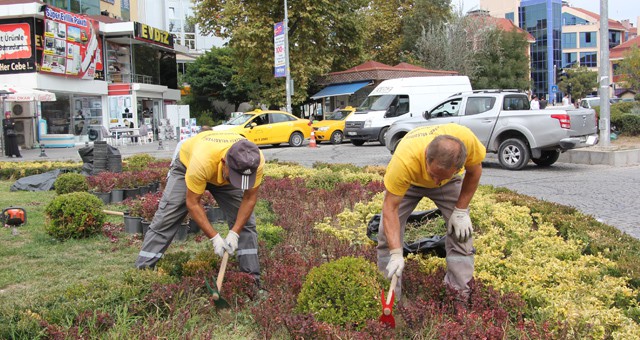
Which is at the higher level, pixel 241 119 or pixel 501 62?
pixel 501 62

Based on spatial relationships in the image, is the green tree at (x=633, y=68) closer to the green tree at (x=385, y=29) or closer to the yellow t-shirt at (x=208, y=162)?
the green tree at (x=385, y=29)

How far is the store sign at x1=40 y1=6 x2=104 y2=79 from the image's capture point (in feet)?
89.1

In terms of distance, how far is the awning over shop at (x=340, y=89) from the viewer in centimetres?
3133

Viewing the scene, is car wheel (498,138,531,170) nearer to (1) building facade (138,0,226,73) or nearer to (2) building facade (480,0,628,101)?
(1) building facade (138,0,226,73)

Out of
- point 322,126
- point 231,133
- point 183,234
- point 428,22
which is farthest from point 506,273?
point 428,22

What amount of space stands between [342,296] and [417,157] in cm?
105

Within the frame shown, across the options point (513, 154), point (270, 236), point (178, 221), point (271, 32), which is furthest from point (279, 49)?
point (178, 221)

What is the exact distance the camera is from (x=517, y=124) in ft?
43.2

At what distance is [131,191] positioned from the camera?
9781 millimetres

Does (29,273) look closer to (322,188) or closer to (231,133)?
(231,133)

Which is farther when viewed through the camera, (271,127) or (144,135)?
(144,135)

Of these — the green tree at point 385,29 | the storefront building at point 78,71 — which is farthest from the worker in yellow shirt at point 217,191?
the green tree at point 385,29

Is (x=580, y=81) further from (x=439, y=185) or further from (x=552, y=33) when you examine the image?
(x=439, y=185)

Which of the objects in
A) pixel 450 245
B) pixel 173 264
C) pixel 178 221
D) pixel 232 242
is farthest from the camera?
pixel 178 221
